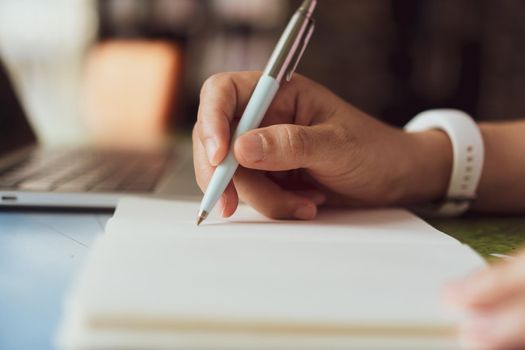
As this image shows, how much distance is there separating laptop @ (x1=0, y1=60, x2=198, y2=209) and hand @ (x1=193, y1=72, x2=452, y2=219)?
0.38ft

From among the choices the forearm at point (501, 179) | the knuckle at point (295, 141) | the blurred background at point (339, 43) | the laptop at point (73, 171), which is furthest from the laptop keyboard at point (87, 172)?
the blurred background at point (339, 43)

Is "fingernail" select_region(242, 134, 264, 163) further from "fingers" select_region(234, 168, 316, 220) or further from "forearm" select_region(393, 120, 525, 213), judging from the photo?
"forearm" select_region(393, 120, 525, 213)

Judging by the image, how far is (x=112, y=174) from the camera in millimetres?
725

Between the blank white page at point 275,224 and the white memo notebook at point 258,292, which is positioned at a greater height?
the white memo notebook at point 258,292

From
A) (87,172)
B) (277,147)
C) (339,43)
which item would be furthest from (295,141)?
(339,43)

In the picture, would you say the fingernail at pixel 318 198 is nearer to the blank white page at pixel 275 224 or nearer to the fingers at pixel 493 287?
the blank white page at pixel 275 224

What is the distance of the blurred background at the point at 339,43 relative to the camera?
242cm

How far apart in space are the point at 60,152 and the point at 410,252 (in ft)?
2.11

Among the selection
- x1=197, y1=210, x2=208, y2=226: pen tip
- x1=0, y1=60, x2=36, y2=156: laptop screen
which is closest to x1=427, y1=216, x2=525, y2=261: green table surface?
x1=197, y1=210, x2=208, y2=226: pen tip

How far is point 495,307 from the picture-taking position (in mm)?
276

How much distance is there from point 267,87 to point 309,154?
67mm

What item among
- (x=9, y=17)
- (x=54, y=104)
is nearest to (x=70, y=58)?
(x=9, y=17)

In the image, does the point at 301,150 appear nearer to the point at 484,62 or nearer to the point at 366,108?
the point at 366,108

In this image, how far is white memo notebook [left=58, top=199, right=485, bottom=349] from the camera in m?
0.26
